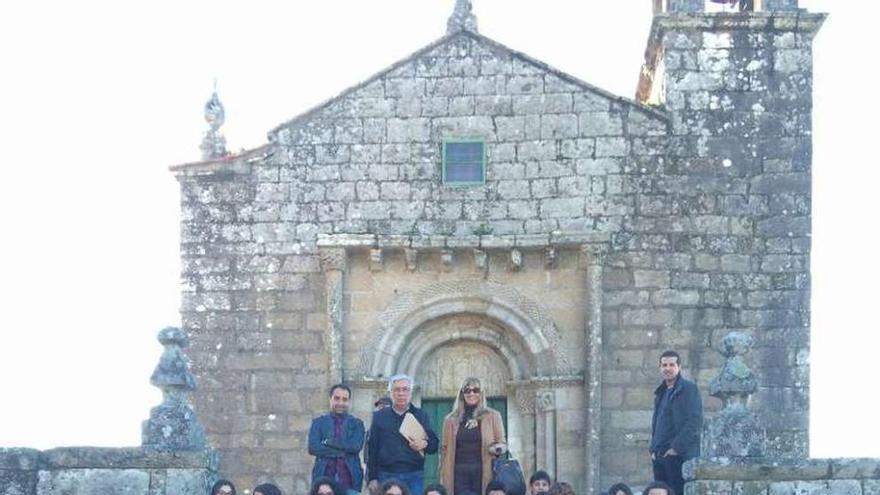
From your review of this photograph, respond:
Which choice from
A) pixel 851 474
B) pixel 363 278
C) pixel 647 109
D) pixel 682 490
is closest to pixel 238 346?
pixel 363 278

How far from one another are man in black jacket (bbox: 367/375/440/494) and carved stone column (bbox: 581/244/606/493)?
4243 millimetres

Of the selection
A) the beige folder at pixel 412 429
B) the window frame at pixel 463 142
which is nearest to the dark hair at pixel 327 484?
A: the beige folder at pixel 412 429

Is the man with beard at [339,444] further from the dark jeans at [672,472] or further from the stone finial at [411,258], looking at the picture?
the stone finial at [411,258]

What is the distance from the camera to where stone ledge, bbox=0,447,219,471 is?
51.6 ft

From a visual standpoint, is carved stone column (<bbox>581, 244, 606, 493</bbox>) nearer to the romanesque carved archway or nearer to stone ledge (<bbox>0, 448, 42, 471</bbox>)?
the romanesque carved archway

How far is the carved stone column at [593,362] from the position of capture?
67.2ft

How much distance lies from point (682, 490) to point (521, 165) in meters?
5.93

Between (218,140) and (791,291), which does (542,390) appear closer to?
(791,291)

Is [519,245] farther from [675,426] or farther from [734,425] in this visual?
[734,425]

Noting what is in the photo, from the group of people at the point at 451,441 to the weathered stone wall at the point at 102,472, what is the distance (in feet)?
3.62

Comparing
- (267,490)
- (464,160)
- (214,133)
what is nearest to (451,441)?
(267,490)

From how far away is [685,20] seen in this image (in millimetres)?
21281

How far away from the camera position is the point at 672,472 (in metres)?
16.3

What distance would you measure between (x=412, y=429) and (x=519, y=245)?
4.84 metres
